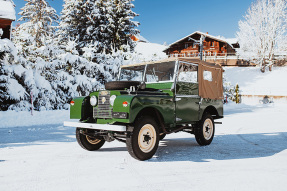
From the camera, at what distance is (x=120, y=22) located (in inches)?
1069

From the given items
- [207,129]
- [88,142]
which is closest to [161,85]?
[207,129]

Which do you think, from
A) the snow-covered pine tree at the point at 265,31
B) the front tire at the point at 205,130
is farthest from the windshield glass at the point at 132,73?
the snow-covered pine tree at the point at 265,31

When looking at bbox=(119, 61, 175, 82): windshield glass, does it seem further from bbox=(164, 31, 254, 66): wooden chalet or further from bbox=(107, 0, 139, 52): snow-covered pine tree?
bbox=(164, 31, 254, 66): wooden chalet

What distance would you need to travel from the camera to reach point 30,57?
51.1 ft

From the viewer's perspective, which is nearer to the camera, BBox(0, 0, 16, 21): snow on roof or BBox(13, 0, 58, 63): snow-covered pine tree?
BBox(13, 0, 58, 63): snow-covered pine tree

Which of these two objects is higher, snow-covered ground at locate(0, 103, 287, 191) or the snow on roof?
the snow on roof

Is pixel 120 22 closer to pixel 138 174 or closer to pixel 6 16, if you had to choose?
pixel 6 16

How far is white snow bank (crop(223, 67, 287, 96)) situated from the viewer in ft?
130

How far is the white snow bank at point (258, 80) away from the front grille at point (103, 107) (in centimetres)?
3400

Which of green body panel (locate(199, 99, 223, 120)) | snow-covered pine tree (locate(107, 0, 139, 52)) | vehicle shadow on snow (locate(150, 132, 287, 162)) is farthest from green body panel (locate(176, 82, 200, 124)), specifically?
snow-covered pine tree (locate(107, 0, 139, 52))

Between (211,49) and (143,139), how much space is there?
5219 cm

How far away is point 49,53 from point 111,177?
1497 centimetres

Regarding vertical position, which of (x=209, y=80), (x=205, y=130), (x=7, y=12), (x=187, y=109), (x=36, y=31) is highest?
(x=7, y=12)

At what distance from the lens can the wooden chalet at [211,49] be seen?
52438 millimetres
